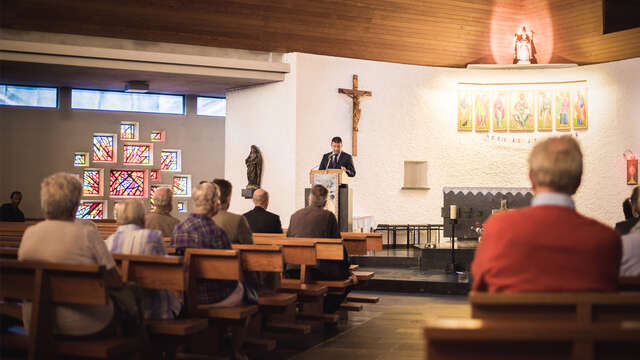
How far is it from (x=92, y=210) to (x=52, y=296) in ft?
39.5

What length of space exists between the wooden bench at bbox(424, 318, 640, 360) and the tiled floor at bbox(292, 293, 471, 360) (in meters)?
2.03

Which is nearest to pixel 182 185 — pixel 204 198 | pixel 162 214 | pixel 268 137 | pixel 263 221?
pixel 268 137

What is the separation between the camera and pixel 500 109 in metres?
14.6

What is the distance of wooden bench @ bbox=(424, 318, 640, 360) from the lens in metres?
1.87

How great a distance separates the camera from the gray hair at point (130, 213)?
161 inches

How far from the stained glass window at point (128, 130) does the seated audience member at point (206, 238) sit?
11122 mm

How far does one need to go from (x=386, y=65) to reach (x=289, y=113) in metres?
2.32

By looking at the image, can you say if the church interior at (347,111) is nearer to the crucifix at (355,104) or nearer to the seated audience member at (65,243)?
the crucifix at (355,104)

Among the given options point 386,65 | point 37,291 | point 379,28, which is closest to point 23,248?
point 37,291

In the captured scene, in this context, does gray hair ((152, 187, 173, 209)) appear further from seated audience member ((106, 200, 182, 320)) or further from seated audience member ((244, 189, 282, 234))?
seated audience member ((244, 189, 282, 234))

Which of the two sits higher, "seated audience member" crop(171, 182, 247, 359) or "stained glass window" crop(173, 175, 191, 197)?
"stained glass window" crop(173, 175, 191, 197)

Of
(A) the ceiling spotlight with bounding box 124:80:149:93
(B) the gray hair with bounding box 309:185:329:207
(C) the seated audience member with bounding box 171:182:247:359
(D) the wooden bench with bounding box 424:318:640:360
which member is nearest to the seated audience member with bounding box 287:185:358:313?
(B) the gray hair with bounding box 309:185:329:207

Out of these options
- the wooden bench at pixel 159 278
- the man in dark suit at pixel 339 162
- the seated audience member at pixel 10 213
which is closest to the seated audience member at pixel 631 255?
the wooden bench at pixel 159 278

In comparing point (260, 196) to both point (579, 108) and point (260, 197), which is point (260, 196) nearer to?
point (260, 197)
